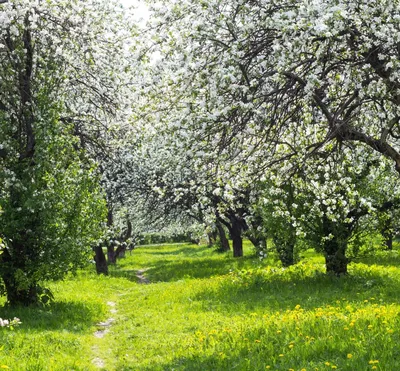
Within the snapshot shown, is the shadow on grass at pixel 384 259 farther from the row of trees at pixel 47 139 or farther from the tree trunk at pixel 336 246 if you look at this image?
the row of trees at pixel 47 139

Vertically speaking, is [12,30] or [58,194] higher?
[12,30]

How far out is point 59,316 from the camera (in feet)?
50.3

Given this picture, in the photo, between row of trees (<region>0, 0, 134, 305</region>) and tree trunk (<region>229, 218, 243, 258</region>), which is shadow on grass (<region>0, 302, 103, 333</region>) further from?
tree trunk (<region>229, 218, 243, 258</region>)

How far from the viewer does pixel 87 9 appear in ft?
45.1

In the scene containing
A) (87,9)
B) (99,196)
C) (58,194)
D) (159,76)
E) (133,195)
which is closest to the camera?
(159,76)

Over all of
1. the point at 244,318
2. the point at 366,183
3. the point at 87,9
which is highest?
the point at 87,9

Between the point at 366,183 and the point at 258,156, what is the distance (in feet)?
22.5

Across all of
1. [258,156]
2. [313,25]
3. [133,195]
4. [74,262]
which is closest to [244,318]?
[258,156]

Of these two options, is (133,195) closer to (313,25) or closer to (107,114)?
(107,114)

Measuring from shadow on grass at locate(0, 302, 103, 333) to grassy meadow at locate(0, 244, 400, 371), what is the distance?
0.10 feet

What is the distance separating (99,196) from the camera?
17750 mm

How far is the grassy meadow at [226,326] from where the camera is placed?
9.18m

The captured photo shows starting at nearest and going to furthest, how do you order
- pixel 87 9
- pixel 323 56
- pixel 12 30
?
pixel 323 56 → pixel 12 30 → pixel 87 9

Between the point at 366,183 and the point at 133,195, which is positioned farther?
the point at 133,195
